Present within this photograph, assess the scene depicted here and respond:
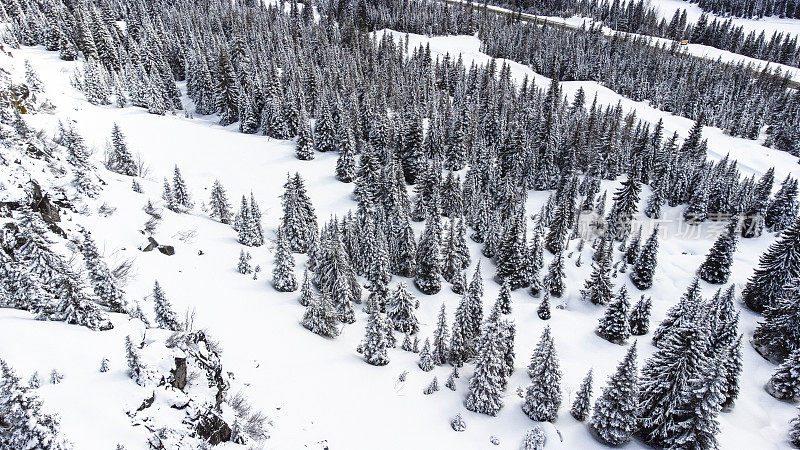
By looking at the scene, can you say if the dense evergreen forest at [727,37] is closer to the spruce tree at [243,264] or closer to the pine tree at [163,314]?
the spruce tree at [243,264]

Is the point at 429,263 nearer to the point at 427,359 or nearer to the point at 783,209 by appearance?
the point at 427,359

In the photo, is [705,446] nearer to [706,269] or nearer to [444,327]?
[444,327]

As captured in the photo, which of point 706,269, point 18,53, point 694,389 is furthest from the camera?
point 18,53

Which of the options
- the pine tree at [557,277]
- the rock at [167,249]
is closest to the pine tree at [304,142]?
the rock at [167,249]

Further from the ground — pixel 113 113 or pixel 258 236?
pixel 113 113

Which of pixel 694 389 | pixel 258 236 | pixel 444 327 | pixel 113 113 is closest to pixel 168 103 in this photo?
pixel 113 113
